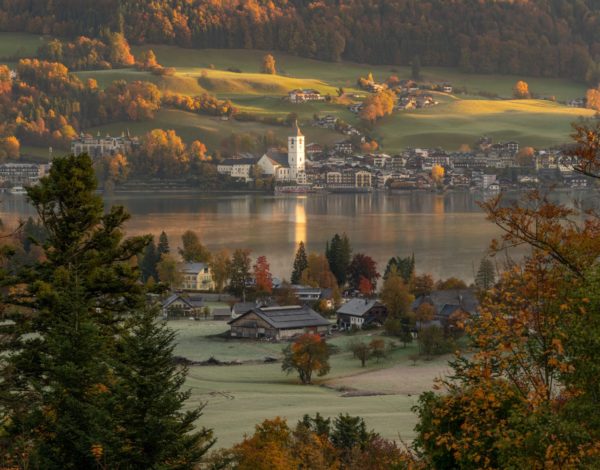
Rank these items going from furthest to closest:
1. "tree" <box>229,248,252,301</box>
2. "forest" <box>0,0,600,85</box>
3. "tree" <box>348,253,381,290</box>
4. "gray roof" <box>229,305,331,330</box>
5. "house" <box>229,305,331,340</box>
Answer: "forest" <box>0,0,600,85</box>
"tree" <box>348,253,381,290</box>
"tree" <box>229,248,252,301</box>
"gray roof" <box>229,305,331,330</box>
"house" <box>229,305,331,340</box>

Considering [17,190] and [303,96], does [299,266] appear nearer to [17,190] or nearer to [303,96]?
[17,190]

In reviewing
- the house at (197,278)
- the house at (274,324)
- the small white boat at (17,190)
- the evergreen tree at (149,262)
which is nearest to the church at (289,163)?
the small white boat at (17,190)

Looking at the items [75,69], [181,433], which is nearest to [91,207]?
[181,433]

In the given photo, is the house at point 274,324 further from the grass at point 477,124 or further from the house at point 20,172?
the grass at point 477,124

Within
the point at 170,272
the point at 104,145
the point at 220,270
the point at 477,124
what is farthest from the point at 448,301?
the point at 477,124

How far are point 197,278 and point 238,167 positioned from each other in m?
38.9

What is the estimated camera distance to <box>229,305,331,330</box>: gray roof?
18562 millimetres

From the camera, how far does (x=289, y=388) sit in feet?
45.2

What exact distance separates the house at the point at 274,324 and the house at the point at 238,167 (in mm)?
42783

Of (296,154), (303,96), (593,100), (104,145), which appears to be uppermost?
(303,96)

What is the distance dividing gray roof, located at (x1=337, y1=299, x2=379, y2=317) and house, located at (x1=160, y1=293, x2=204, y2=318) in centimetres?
276

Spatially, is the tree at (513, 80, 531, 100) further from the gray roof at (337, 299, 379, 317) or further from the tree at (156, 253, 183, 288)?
the gray roof at (337, 299, 379, 317)

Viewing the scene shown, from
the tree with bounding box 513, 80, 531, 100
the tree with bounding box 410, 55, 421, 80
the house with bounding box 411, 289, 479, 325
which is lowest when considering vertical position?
the house with bounding box 411, 289, 479, 325

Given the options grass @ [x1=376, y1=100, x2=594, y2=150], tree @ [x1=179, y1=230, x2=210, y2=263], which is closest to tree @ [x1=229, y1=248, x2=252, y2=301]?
tree @ [x1=179, y1=230, x2=210, y2=263]
